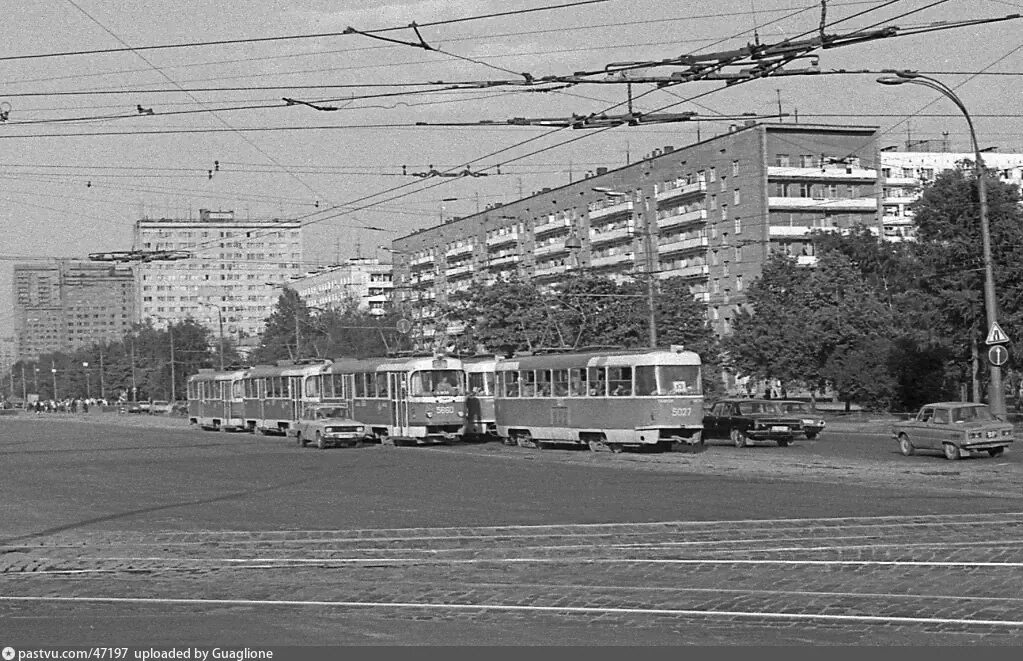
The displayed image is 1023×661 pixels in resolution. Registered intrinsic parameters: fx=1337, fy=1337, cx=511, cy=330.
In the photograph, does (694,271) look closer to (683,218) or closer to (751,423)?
(683,218)

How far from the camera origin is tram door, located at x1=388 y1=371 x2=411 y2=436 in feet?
141

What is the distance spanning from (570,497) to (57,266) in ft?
352

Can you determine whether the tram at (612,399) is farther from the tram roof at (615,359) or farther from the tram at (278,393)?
the tram at (278,393)

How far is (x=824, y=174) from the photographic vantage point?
292ft

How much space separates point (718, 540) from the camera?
49.0 ft

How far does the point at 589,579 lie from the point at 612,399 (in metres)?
23.2

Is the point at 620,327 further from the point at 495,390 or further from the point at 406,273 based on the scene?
the point at 406,273

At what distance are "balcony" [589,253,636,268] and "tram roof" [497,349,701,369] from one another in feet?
184

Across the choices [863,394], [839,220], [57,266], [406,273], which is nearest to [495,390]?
[863,394]

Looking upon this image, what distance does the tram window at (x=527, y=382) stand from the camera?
39469 mm

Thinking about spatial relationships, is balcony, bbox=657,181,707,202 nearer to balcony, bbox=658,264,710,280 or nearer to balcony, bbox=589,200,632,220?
balcony, bbox=589,200,632,220

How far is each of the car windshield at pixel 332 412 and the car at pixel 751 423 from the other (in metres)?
12.2

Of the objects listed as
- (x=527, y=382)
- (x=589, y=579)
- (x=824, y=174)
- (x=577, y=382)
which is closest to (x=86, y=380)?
(x=824, y=174)

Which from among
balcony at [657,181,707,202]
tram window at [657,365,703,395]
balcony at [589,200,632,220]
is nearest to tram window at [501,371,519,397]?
tram window at [657,365,703,395]
